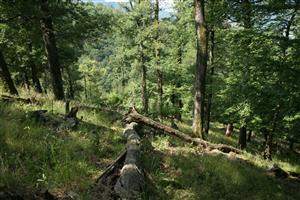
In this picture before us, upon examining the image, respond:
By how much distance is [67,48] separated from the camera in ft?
76.5

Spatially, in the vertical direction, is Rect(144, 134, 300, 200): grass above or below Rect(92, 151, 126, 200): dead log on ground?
below

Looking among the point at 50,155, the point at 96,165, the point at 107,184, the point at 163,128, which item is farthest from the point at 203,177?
the point at 50,155

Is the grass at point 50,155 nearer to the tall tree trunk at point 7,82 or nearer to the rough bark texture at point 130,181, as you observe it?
the rough bark texture at point 130,181

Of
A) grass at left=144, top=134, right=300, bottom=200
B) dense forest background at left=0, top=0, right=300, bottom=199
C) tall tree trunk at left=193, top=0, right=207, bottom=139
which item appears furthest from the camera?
tall tree trunk at left=193, top=0, right=207, bottom=139

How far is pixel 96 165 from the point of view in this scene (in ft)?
23.0

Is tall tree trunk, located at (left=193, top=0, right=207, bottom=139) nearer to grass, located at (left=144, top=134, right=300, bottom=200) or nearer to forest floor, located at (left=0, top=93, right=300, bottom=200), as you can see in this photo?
forest floor, located at (left=0, top=93, right=300, bottom=200)

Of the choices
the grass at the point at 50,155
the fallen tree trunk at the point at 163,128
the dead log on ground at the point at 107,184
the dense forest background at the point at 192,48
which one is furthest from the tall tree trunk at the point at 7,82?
the dead log on ground at the point at 107,184

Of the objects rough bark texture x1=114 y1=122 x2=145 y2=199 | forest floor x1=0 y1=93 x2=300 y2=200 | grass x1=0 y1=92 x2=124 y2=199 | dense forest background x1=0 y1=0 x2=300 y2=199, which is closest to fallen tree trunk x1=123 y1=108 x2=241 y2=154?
forest floor x1=0 y1=93 x2=300 y2=200

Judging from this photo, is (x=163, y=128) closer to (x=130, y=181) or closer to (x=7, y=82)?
(x=130, y=181)

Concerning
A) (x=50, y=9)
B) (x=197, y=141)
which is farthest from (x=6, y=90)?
(x=197, y=141)

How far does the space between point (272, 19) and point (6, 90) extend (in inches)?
444

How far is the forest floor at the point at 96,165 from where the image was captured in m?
5.43

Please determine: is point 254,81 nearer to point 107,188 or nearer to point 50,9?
point 50,9

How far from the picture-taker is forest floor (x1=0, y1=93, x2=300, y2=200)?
17.8 ft
